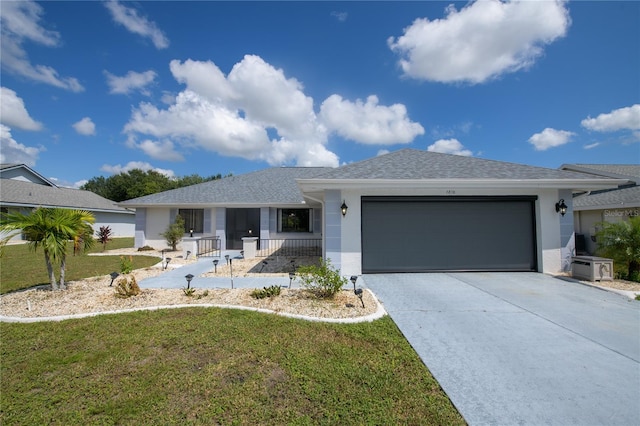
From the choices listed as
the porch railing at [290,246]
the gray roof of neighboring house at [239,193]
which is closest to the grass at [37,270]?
the gray roof of neighboring house at [239,193]

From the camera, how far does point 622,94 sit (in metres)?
11.8

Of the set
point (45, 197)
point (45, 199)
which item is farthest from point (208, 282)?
point (45, 197)

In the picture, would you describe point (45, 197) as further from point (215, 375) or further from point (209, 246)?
point (215, 375)

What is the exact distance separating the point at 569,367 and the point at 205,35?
1457 cm

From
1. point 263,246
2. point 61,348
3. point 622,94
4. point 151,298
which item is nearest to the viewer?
point 61,348

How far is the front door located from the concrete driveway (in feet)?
32.7

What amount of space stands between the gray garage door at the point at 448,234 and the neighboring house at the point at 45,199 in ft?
75.9

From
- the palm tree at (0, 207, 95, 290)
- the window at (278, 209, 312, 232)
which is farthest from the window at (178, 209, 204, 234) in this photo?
the palm tree at (0, 207, 95, 290)

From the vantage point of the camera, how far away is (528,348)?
147 inches

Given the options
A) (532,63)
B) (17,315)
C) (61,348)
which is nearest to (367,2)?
(532,63)

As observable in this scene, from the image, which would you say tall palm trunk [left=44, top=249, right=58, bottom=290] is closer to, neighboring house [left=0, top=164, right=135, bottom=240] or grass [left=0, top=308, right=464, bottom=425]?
grass [left=0, top=308, right=464, bottom=425]

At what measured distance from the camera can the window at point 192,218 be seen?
15.2 meters

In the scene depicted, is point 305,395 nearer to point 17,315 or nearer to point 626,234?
point 17,315

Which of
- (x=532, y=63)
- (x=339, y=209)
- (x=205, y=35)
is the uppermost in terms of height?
(x=205, y=35)
